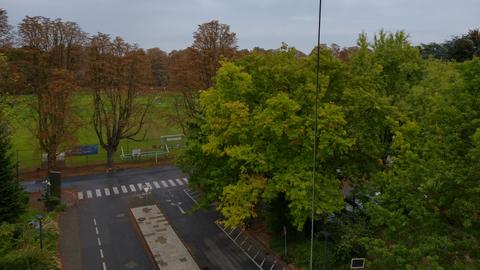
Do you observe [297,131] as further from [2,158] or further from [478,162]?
[2,158]

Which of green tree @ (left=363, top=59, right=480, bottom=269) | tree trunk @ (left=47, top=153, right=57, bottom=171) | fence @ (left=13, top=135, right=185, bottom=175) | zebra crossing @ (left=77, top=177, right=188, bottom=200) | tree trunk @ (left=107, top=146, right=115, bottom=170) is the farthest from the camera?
tree trunk @ (left=107, top=146, right=115, bottom=170)

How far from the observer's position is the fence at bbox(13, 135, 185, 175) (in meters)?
37.2

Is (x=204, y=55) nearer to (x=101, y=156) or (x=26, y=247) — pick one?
(x=101, y=156)

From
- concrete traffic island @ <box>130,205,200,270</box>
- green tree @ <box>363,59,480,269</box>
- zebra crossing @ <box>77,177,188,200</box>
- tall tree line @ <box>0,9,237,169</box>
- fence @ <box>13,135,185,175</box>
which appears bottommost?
concrete traffic island @ <box>130,205,200,270</box>

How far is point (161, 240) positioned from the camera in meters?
23.3

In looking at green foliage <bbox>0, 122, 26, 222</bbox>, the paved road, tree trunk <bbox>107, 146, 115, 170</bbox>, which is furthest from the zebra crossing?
green foliage <bbox>0, 122, 26, 222</bbox>

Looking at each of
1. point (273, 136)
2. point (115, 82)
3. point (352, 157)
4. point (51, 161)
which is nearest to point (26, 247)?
point (273, 136)

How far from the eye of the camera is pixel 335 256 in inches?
757

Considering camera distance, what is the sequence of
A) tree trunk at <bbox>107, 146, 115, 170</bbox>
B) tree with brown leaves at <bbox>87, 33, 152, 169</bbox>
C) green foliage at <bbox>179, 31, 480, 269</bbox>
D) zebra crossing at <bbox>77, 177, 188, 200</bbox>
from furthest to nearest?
tree trunk at <bbox>107, 146, 115, 170</bbox>, tree with brown leaves at <bbox>87, 33, 152, 169</bbox>, zebra crossing at <bbox>77, 177, 188, 200</bbox>, green foliage at <bbox>179, 31, 480, 269</bbox>

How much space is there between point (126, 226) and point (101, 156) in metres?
18.1

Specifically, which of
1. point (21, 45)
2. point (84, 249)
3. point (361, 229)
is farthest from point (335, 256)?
point (21, 45)

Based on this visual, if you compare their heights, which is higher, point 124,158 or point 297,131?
point 297,131

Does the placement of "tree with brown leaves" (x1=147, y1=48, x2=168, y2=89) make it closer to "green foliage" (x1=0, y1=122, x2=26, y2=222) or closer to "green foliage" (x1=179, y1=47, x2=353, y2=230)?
"green foliage" (x1=0, y1=122, x2=26, y2=222)

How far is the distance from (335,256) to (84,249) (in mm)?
14120
